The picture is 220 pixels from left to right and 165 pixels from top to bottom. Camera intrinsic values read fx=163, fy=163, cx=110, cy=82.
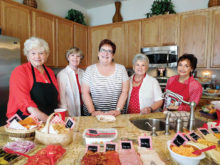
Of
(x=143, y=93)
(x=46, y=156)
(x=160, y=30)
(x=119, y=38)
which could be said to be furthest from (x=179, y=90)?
(x=119, y=38)

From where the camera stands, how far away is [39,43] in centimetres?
175

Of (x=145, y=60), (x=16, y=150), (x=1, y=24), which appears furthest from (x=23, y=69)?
(x=1, y=24)

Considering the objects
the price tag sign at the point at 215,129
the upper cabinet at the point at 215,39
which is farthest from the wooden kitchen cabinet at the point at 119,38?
the price tag sign at the point at 215,129

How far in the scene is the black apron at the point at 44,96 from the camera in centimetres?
167

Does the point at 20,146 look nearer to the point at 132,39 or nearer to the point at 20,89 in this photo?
the point at 20,89

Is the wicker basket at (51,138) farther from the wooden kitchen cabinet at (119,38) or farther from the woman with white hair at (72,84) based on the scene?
the wooden kitchen cabinet at (119,38)

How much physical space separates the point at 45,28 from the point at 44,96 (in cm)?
243

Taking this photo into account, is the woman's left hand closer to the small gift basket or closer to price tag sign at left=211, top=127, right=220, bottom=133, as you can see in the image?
price tag sign at left=211, top=127, right=220, bottom=133

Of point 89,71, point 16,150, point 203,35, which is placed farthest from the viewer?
point 203,35

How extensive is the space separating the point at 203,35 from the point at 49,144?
3.84m

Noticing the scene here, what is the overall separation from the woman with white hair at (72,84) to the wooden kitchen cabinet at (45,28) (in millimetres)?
1512

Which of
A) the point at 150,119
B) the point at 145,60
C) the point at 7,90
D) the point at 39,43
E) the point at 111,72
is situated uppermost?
the point at 39,43

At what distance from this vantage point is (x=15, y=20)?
9.88ft

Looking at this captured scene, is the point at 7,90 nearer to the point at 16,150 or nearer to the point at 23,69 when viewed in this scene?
the point at 23,69
